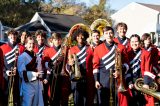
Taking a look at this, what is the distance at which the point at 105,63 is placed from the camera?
9398 millimetres

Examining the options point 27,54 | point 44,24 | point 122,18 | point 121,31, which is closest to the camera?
point 27,54

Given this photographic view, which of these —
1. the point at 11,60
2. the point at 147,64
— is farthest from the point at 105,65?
the point at 11,60

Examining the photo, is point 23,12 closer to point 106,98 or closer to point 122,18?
point 122,18

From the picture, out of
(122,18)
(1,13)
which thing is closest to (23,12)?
(1,13)

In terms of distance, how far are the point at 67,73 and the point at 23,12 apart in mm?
49420

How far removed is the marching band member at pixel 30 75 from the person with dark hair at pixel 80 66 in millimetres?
1132

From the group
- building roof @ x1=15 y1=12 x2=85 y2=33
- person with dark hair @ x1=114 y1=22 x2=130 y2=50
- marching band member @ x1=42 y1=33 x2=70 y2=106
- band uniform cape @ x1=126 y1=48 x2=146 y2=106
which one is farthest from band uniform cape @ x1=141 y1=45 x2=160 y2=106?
building roof @ x1=15 y1=12 x2=85 y2=33

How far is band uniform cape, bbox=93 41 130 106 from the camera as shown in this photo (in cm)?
935

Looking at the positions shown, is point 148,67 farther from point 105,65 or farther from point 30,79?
A: point 30,79

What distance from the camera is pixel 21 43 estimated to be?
428 inches

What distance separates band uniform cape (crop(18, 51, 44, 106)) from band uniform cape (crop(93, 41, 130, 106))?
116 cm

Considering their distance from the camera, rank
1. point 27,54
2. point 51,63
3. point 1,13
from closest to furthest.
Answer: point 27,54
point 51,63
point 1,13

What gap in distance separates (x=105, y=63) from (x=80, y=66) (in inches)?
43.2

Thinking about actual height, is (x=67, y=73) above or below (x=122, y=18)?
below
